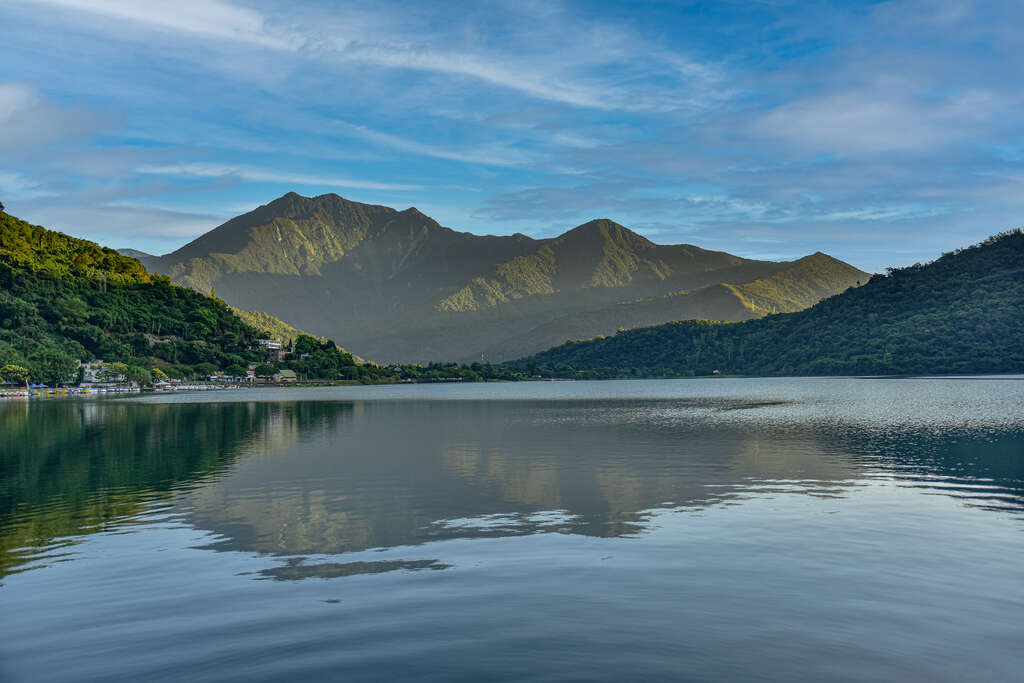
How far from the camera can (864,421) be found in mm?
67500

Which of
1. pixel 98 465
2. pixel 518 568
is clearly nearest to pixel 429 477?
pixel 518 568

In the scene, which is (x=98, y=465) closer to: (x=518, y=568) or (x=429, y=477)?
(x=429, y=477)

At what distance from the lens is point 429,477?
35.7 m

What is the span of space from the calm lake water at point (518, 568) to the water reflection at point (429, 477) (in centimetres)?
23

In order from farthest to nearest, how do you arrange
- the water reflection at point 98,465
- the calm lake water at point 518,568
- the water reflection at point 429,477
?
the water reflection at point 98,465, the water reflection at point 429,477, the calm lake water at point 518,568

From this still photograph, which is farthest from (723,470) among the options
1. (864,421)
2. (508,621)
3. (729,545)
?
(864,421)

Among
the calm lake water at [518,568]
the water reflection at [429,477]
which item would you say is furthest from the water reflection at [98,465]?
the calm lake water at [518,568]

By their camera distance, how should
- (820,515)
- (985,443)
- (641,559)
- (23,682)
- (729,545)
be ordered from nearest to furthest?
(23,682) < (641,559) < (729,545) < (820,515) < (985,443)

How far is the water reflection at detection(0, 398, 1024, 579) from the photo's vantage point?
2373cm

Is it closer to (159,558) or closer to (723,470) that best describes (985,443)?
(723,470)

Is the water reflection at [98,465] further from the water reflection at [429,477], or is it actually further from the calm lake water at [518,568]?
the calm lake water at [518,568]

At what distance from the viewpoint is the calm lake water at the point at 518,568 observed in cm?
1261

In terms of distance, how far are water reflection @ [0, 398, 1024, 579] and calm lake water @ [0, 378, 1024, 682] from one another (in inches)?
9.0

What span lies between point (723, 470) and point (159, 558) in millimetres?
26362
